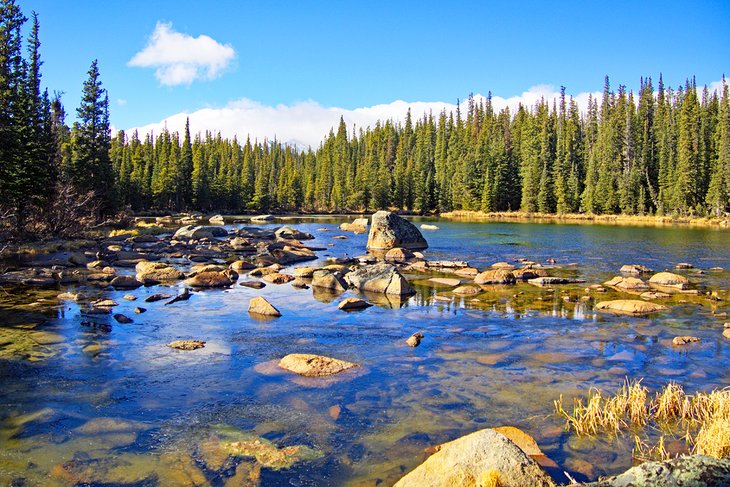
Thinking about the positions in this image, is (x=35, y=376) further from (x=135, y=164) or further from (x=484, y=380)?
(x=135, y=164)

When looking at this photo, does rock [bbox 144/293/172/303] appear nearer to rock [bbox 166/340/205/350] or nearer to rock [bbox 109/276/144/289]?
rock [bbox 109/276/144/289]

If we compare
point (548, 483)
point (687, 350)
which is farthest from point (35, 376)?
point (687, 350)

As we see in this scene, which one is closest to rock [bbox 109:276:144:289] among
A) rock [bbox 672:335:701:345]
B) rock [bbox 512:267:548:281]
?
rock [bbox 512:267:548:281]

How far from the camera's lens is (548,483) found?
225 inches

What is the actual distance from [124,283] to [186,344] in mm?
9657

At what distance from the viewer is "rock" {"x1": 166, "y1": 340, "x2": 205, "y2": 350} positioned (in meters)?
12.1

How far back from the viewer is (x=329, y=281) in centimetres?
2102

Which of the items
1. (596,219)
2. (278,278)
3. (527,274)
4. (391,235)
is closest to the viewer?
(278,278)

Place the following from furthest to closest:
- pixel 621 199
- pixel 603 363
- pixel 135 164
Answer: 1. pixel 135 164
2. pixel 621 199
3. pixel 603 363

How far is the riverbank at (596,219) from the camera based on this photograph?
6775cm

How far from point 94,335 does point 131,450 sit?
6930 millimetres

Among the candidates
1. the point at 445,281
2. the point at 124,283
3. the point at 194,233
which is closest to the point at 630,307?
the point at 445,281

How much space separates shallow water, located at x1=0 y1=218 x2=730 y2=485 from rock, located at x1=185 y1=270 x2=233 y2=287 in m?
2.02

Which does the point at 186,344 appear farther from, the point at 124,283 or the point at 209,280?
the point at 124,283
